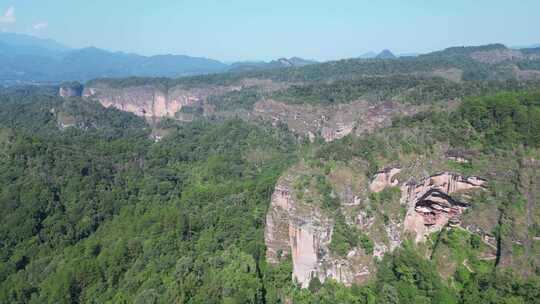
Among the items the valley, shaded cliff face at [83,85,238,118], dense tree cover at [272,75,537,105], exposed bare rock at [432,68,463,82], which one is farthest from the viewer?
shaded cliff face at [83,85,238,118]

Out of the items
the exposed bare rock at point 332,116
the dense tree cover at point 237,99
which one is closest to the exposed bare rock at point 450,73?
the exposed bare rock at point 332,116

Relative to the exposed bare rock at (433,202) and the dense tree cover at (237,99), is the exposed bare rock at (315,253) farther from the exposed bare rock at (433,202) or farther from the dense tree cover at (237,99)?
the dense tree cover at (237,99)

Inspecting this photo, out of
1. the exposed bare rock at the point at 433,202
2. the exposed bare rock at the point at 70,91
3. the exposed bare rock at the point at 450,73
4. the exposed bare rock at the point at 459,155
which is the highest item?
the exposed bare rock at the point at 450,73

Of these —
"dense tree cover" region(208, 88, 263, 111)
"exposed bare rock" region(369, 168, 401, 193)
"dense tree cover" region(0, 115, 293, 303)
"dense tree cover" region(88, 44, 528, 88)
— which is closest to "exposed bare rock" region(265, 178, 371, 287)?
"dense tree cover" region(0, 115, 293, 303)

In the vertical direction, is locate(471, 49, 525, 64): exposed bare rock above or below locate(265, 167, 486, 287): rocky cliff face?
above

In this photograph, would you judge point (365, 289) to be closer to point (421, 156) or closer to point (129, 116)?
point (421, 156)

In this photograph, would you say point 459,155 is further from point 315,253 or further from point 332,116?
point 332,116

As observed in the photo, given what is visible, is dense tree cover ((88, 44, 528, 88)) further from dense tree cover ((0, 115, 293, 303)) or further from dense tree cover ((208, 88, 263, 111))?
dense tree cover ((0, 115, 293, 303))

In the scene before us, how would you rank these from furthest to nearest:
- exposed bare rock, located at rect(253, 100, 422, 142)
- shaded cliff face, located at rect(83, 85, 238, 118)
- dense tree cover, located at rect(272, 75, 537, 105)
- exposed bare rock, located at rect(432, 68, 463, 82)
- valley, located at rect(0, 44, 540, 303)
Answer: shaded cliff face, located at rect(83, 85, 238, 118), exposed bare rock, located at rect(432, 68, 463, 82), dense tree cover, located at rect(272, 75, 537, 105), exposed bare rock, located at rect(253, 100, 422, 142), valley, located at rect(0, 44, 540, 303)
